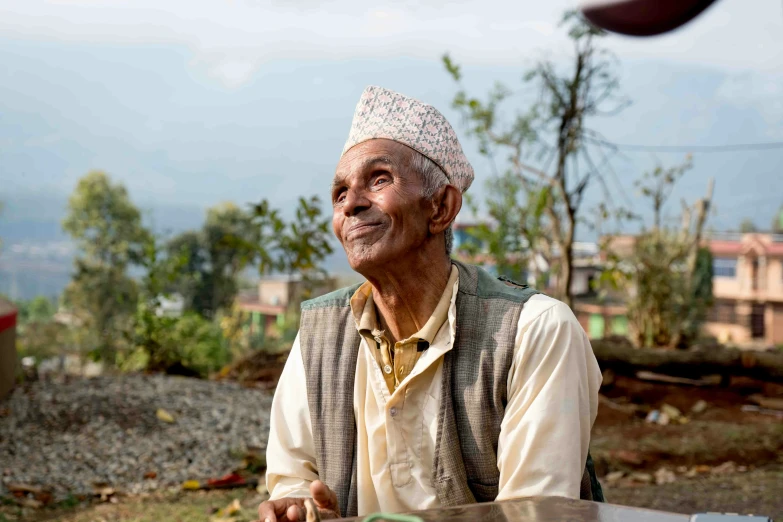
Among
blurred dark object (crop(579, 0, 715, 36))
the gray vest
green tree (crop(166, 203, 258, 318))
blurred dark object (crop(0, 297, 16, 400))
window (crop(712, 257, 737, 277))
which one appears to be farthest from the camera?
window (crop(712, 257, 737, 277))

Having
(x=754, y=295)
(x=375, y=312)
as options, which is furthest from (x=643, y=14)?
(x=754, y=295)

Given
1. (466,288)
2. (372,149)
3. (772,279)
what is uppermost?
(372,149)

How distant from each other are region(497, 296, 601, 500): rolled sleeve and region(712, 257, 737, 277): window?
33.6m

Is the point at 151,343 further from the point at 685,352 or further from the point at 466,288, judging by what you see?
the point at 466,288

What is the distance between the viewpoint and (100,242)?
79.1 feet

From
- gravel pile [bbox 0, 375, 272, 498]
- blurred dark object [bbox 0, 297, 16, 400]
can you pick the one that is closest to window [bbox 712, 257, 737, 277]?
gravel pile [bbox 0, 375, 272, 498]

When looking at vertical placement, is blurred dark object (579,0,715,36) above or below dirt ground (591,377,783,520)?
above

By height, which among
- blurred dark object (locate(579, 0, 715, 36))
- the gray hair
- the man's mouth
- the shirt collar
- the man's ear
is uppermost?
blurred dark object (locate(579, 0, 715, 36))

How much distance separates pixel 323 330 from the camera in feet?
7.59

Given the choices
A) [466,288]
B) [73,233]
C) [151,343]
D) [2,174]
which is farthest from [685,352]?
[2,174]

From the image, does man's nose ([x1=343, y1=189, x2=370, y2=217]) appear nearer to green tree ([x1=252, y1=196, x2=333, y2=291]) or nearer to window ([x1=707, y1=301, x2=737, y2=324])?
green tree ([x1=252, y1=196, x2=333, y2=291])

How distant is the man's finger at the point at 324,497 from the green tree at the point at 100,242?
1828cm

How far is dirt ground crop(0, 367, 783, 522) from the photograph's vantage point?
16.2 ft

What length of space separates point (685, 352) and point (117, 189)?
20.9 metres
